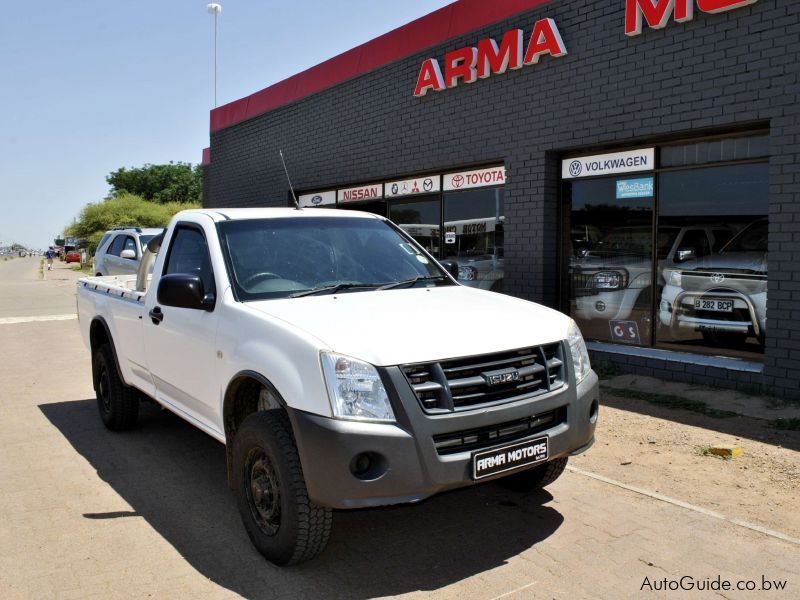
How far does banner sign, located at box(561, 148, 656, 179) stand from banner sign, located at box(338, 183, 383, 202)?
14.3ft

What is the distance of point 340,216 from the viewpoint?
5324 millimetres

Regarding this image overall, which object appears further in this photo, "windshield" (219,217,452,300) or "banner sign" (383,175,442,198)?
"banner sign" (383,175,442,198)

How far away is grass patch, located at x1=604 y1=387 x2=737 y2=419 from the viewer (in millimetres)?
6809

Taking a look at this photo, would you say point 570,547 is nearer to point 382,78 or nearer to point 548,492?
point 548,492

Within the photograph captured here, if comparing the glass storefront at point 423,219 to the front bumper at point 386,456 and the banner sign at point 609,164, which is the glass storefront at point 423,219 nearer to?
the banner sign at point 609,164

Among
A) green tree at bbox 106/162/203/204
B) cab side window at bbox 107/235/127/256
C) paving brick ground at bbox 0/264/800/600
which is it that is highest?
green tree at bbox 106/162/203/204

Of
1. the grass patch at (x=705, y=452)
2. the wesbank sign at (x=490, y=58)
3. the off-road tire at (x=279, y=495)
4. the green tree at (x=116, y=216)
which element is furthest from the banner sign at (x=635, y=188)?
the green tree at (x=116, y=216)

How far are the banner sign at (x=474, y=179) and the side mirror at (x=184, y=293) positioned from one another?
6.73m

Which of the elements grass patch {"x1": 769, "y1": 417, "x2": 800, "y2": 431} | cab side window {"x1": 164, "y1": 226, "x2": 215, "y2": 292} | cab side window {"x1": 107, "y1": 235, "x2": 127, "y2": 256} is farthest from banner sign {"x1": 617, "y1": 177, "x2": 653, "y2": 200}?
cab side window {"x1": 107, "y1": 235, "x2": 127, "y2": 256}

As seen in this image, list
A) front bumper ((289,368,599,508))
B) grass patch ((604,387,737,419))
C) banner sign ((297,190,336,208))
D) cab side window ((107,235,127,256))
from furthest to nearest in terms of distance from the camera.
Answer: cab side window ((107,235,127,256))
banner sign ((297,190,336,208))
grass patch ((604,387,737,419))
front bumper ((289,368,599,508))

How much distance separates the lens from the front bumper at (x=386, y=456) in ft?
10.9

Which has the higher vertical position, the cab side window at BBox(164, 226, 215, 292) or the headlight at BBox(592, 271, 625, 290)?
the cab side window at BBox(164, 226, 215, 292)

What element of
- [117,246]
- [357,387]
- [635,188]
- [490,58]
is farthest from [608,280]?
[117,246]

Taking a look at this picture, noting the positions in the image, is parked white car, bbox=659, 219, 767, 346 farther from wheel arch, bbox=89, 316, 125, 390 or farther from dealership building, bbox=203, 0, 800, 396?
wheel arch, bbox=89, 316, 125, 390
